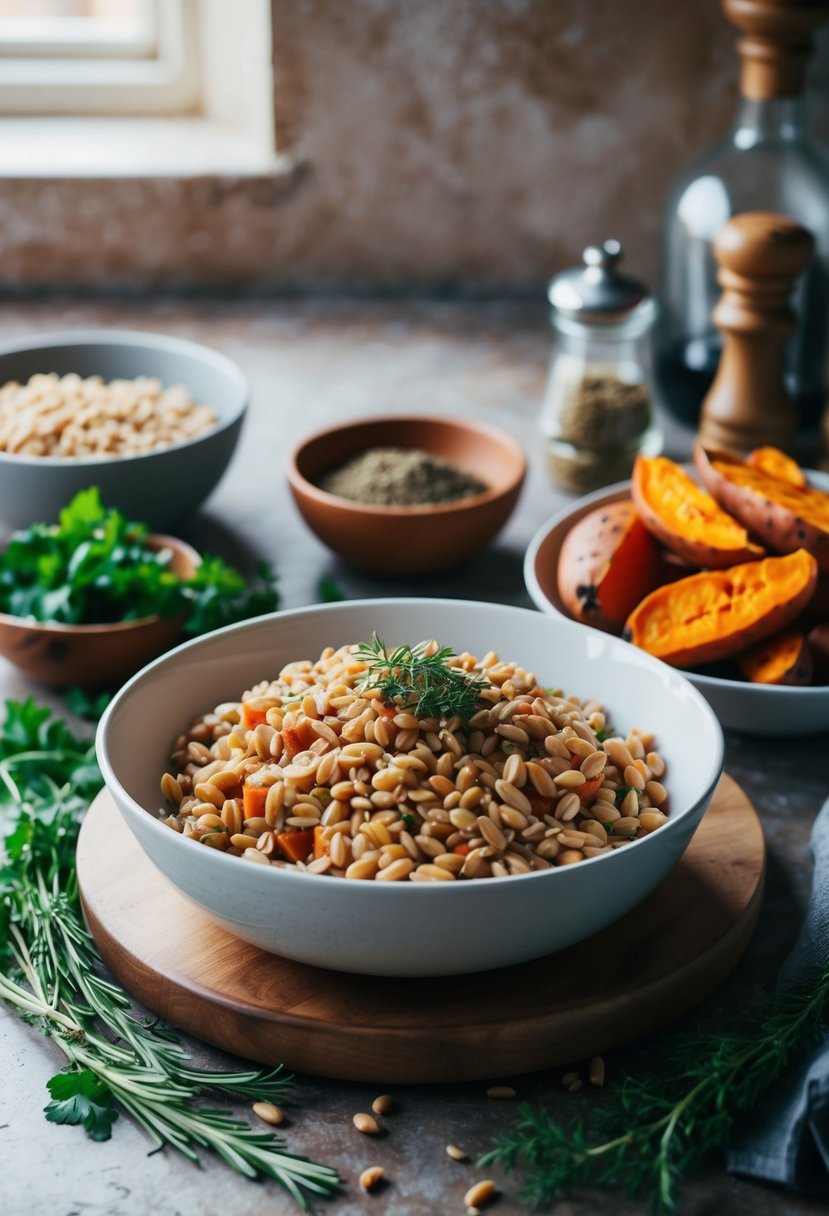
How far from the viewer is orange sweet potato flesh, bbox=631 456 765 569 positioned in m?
1.24

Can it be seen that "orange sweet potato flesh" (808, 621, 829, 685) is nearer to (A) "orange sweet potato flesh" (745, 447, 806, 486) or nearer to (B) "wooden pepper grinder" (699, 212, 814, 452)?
(A) "orange sweet potato flesh" (745, 447, 806, 486)

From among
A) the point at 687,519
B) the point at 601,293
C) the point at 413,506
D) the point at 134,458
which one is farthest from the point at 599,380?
the point at 134,458

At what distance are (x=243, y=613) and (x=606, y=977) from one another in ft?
1.89

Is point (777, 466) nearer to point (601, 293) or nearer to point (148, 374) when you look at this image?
point (601, 293)

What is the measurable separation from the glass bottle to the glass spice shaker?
198 mm

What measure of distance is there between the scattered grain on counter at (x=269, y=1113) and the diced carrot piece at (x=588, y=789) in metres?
0.29

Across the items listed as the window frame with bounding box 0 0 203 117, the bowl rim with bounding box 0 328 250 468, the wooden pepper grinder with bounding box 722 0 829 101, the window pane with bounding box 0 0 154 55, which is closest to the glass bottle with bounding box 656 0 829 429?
the wooden pepper grinder with bounding box 722 0 829 101

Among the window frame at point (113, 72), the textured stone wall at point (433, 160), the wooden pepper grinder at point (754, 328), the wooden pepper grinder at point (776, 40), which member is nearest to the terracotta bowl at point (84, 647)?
the wooden pepper grinder at point (754, 328)

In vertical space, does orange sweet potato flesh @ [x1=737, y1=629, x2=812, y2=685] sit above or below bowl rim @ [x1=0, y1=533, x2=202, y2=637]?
above

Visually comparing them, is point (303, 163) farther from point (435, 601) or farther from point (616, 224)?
point (435, 601)

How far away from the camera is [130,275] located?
2418 mm

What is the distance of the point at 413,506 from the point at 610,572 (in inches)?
12.4

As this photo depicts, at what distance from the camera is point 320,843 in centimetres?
91

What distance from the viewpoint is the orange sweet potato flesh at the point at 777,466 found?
4.54 ft
